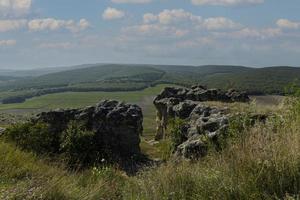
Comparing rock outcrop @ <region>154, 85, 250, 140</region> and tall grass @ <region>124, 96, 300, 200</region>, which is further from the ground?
tall grass @ <region>124, 96, 300, 200</region>

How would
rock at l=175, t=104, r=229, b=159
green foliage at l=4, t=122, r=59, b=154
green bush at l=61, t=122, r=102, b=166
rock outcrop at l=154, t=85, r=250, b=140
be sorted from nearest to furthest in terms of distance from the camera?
rock at l=175, t=104, r=229, b=159 < green foliage at l=4, t=122, r=59, b=154 < green bush at l=61, t=122, r=102, b=166 < rock outcrop at l=154, t=85, r=250, b=140

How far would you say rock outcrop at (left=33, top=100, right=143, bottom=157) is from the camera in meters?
34.8

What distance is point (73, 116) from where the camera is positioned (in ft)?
118

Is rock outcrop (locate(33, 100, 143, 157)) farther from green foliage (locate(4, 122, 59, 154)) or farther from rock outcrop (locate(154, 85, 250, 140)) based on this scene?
rock outcrop (locate(154, 85, 250, 140))

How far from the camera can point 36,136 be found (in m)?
28.4

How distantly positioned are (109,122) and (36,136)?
29.6ft

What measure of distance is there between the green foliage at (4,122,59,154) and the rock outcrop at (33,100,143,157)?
6.61 feet

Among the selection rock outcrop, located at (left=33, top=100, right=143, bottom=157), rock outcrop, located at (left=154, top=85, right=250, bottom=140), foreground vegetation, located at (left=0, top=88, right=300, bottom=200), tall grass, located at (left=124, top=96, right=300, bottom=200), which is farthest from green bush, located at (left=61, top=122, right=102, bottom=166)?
tall grass, located at (left=124, top=96, right=300, bottom=200)

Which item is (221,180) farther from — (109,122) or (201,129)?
(109,122)

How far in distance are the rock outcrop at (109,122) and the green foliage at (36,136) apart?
201 cm

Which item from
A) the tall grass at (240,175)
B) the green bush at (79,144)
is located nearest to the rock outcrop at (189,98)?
the green bush at (79,144)

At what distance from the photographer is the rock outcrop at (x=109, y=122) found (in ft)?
114

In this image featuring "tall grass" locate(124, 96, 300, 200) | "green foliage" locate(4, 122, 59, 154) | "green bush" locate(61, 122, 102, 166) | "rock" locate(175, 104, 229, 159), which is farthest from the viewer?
"green bush" locate(61, 122, 102, 166)

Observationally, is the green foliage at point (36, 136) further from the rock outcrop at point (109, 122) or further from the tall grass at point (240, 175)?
the tall grass at point (240, 175)
